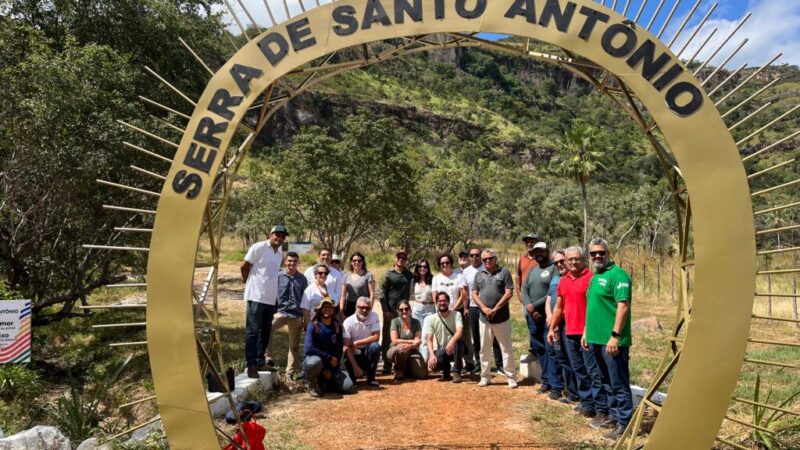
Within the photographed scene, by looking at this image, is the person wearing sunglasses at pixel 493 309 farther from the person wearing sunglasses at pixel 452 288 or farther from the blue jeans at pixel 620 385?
the blue jeans at pixel 620 385

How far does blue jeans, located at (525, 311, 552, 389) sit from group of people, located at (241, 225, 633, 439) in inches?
0.5

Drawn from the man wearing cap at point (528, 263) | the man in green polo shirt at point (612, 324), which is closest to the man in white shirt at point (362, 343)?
the man wearing cap at point (528, 263)

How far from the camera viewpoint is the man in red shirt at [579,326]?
5617mm

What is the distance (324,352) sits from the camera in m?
6.75

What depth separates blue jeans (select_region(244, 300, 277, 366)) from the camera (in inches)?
261

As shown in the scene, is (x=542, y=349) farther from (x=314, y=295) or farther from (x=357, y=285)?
(x=314, y=295)

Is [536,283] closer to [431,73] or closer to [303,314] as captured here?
[303,314]

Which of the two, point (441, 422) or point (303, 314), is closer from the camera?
point (441, 422)

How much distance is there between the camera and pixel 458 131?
325 ft

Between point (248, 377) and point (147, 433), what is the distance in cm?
174

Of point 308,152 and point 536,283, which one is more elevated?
point 308,152

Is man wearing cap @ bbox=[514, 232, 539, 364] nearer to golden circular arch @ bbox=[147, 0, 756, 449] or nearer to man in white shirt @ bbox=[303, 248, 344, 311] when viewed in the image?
man in white shirt @ bbox=[303, 248, 344, 311]

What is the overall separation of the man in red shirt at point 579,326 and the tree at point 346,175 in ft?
43.5

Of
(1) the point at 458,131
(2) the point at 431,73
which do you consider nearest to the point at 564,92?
(2) the point at 431,73
